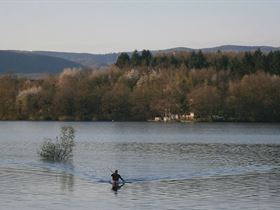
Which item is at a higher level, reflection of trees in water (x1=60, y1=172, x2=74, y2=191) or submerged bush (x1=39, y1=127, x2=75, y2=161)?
submerged bush (x1=39, y1=127, x2=75, y2=161)

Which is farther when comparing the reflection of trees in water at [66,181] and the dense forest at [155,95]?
the dense forest at [155,95]

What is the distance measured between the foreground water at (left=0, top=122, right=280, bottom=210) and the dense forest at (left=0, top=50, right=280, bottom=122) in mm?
74898

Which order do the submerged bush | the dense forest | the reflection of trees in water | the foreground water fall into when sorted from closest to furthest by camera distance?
the foreground water, the reflection of trees in water, the submerged bush, the dense forest

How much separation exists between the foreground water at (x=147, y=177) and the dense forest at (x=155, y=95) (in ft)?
246

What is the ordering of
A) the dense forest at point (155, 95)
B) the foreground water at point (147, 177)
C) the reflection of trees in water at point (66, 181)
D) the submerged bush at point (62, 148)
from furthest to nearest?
the dense forest at point (155, 95) → the submerged bush at point (62, 148) → the reflection of trees in water at point (66, 181) → the foreground water at point (147, 177)

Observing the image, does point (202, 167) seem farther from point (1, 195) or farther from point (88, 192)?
point (1, 195)

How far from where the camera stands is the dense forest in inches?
6506

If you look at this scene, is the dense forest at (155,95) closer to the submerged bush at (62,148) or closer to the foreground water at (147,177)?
the foreground water at (147,177)

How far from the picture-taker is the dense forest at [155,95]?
165250 mm

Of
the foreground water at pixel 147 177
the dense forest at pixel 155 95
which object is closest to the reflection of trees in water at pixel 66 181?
the foreground water at pixel 147 177

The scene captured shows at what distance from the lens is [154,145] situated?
9112 centimetres

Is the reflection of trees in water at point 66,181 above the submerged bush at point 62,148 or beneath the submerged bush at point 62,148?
beneath

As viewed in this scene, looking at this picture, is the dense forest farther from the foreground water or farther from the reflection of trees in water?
the reflection of trees in water

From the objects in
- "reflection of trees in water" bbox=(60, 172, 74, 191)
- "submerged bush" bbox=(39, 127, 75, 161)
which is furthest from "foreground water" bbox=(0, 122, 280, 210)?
"submerged bush" bbox=(39, 127, 75, 161)
